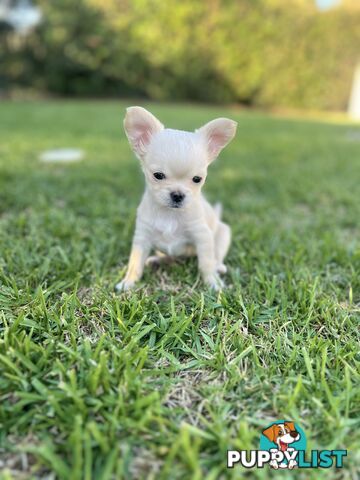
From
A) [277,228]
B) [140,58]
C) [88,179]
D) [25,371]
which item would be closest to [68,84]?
[140,58]

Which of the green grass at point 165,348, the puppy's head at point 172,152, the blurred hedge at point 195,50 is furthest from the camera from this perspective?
the blurred hedge at point 195,50

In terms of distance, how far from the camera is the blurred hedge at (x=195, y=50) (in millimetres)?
16531

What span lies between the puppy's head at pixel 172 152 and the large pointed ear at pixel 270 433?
1.00 metres

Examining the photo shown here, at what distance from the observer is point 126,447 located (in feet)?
3.69

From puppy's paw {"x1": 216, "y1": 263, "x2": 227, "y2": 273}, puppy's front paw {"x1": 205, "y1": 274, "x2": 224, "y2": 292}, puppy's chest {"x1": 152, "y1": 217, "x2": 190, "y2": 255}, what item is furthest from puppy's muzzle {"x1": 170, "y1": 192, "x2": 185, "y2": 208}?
puppy's paw {"x1": 216, "y1": 263, "x2": 227, "y2": 273}

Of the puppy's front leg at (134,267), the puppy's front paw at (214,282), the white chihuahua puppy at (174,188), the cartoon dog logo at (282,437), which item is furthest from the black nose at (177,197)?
the cartoon dog logo at (282,437)

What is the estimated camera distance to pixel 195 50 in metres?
17.0

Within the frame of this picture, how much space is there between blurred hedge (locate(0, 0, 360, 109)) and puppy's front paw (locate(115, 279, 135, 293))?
17.5 metres

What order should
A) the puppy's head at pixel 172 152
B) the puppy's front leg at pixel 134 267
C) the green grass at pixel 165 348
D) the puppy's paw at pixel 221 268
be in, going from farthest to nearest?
the puppy's paw at pixel 221 268
the puppy's front leg at pixel 134 267
the puppy's head at pixel 172 152
the green grass at pixel 165 348

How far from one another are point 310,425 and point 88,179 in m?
3.52

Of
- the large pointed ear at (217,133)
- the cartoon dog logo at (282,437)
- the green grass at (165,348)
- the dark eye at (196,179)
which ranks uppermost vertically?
the large pointed ear at (217,133)

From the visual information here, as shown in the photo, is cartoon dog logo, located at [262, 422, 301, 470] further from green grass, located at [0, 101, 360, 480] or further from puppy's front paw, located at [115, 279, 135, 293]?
puppy's front paw, located at [115, 279, 135, 293]

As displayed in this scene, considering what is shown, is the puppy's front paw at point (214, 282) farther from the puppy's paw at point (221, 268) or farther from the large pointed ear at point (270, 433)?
the large pointed ear at point (270, 433)

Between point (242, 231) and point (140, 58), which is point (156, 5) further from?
point (242, 231)
